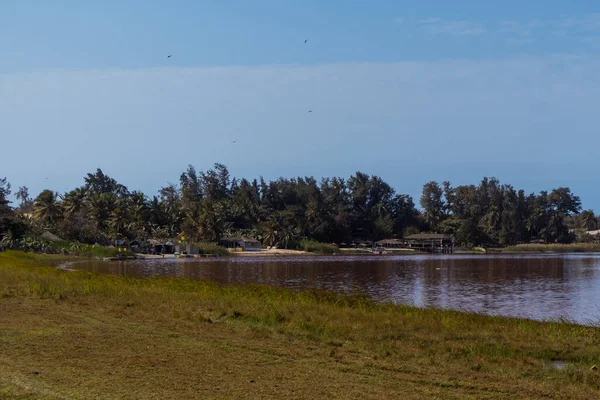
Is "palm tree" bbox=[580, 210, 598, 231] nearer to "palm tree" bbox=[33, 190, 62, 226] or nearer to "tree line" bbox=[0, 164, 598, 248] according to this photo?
"tree line" bbox=[0, 164, 598, 248]

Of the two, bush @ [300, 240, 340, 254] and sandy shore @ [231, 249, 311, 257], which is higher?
bush @ [300, 240, 340, 254]

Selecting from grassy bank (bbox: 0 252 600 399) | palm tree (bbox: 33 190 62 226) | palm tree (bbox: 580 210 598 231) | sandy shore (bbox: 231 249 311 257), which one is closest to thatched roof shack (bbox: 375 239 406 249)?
sandy shore (bbox: 231 249 311 257)

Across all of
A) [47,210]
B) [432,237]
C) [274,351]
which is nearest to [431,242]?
[432,237]

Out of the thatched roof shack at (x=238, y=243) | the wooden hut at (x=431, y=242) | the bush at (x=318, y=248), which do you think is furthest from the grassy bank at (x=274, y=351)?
the wooden hut at (x=431, y=242)

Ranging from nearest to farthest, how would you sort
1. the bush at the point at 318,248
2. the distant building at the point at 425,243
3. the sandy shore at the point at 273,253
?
the sandy shore at the point at 273,253 → the bush at the point at 318,248 → the distant building at the point at 425,243

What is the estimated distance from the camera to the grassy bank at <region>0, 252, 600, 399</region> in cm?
Answer: 962

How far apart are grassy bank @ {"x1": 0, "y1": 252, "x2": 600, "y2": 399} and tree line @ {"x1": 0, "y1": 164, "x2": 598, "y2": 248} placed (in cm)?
9604

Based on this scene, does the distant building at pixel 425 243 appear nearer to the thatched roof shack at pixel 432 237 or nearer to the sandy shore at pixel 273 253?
the thatched roof shack at pixel 432 237

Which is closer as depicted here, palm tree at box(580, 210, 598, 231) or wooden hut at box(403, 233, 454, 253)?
wooden hut at box(403, 233, 454, 253)

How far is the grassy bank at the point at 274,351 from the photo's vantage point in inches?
379

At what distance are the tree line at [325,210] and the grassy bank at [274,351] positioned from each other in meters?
96.0

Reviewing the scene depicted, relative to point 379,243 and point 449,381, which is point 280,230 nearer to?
point 379,243

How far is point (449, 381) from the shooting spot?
408 inches

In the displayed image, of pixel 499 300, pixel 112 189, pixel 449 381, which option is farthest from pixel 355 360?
pixel 112 189
